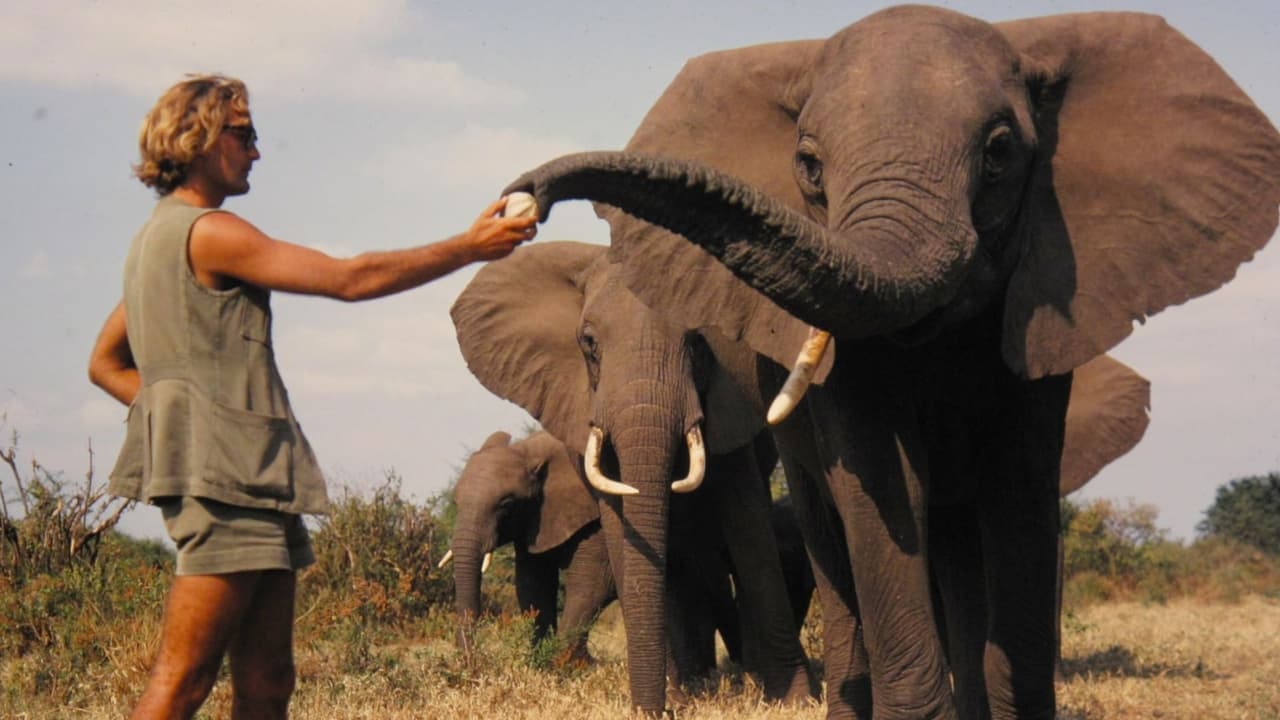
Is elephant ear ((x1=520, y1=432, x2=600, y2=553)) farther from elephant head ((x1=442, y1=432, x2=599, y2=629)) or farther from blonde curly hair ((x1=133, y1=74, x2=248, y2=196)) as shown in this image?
blonde curly hair ((x1=133, y1=74, x2=248, y2=196))

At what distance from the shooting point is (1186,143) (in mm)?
5207

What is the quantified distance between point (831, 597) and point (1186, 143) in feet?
7.70

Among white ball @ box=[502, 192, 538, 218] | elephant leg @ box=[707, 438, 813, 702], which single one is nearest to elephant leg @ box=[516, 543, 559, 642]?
elephant leg @ box=[707, 438, 813, 702]

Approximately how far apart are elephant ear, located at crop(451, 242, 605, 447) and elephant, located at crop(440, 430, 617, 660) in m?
1.31

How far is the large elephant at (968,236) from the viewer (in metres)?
4.59

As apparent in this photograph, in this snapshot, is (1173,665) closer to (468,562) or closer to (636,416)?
(636,416)

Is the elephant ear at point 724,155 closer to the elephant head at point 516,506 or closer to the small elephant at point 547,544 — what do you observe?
the small elephant at point 547,544

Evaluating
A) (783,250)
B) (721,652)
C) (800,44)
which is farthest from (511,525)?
(783,250)

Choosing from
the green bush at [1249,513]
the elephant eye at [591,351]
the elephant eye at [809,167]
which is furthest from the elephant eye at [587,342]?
the green bush at [1249,513]

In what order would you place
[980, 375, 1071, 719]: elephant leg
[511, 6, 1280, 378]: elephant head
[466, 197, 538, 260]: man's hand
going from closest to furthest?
[466, 197, 538, 260]: man's hand
[511, 6, 1280, 378]: elephant head
[980, 375, 1071, 719]: elephant leg

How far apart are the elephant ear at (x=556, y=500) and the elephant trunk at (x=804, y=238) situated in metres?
7.14

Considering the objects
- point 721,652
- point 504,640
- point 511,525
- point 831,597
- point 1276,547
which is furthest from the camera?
point 1276,547

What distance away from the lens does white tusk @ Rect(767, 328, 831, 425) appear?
4.77 m

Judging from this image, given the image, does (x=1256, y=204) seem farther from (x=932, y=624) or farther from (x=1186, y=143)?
(x=932, y=624)
